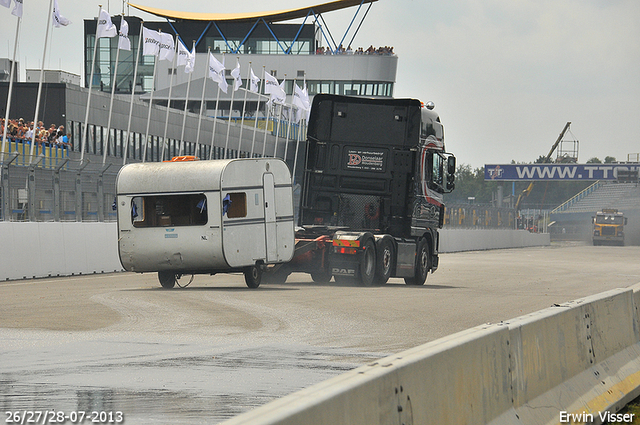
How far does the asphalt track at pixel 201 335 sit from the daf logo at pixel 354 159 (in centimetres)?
278

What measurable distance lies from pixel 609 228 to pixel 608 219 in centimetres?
103

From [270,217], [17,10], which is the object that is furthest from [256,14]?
[270,217]

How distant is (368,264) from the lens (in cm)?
2102

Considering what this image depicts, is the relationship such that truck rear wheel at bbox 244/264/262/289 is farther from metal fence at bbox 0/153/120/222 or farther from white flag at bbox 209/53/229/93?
white flag at bbox 209/53/229/93

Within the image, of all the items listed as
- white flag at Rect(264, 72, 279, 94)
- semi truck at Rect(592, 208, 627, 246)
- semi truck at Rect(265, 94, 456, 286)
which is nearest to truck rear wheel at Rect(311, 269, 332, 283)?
semi truck at Rect(265, 94, 456, 286)

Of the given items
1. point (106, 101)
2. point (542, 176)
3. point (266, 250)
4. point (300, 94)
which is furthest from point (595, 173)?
point (266, 250)

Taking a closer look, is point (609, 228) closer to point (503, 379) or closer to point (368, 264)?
point (368, 264)

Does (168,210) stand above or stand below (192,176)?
below

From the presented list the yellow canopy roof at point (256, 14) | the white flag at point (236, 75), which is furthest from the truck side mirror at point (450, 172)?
the yellow canopy roof at point (256, 14)

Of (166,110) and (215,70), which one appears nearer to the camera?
(215,70)

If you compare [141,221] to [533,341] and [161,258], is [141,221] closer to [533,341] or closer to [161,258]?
[161,258]

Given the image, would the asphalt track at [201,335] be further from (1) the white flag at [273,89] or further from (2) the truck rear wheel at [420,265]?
(1) the white flag at [273,89]

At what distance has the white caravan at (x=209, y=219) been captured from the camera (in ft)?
61.2

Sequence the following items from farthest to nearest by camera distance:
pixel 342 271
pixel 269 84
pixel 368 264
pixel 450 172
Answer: pixel 269 84 → pixel 450 172 → pixel 368 264 → pixel 342 271
